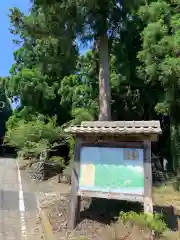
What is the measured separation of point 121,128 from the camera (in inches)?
268

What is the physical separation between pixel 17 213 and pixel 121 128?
12.9ft

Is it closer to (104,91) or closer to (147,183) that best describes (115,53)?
(104,91)

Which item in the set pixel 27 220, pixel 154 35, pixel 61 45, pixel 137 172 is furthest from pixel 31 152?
pixel 137 172

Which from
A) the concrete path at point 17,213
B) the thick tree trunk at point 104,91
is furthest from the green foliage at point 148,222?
the thick tree trunk at point 104,91

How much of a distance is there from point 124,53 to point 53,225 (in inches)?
419

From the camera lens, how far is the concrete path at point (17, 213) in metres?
7.04

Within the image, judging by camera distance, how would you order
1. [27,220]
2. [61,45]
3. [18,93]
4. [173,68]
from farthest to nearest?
1. [18,93]
2. [61,45]
3. [173,68]
4. [27,220]

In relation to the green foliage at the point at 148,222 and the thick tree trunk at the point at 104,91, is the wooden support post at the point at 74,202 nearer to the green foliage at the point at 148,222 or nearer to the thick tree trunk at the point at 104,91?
the green foliage at the point at 148,222

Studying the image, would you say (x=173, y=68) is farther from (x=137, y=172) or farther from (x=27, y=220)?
(x=27, y=220)

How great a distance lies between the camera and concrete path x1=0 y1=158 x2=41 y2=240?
704 cm

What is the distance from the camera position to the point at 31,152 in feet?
61.8

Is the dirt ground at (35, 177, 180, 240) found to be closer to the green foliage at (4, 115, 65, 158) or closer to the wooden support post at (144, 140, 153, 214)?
the wooden support post at (144, 140, 153, 214)

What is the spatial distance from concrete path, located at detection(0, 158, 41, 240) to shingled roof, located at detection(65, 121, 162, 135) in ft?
7.98

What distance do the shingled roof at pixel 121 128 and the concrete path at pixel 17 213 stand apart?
7.98 ft
